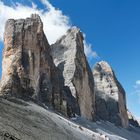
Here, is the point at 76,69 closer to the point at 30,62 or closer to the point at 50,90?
the point at 50,90

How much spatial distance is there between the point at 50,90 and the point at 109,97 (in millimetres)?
51552

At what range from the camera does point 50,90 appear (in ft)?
175

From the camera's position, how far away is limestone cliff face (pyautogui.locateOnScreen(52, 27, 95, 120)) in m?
73.2

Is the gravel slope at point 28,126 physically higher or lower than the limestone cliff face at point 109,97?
lower

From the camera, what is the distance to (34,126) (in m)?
29.5

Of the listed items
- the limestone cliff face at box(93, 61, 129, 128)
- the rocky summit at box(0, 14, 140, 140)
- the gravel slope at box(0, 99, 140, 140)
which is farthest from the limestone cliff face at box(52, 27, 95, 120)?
the gravel slope at box(0, 99, 140, 140)

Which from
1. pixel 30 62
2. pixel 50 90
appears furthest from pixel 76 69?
pixel 30 62

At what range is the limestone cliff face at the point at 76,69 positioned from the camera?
73.2 meters

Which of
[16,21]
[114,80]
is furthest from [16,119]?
[114,80]

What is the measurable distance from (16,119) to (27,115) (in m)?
3.99

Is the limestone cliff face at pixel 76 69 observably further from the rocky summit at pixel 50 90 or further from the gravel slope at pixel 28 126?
the gravel slope at pixel 28 126

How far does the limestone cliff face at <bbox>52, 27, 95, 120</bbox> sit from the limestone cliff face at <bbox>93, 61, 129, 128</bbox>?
12.7 meters

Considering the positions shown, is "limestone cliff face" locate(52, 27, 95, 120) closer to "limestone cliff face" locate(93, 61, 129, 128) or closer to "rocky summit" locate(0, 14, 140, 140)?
"rocky summit" locate(0, 14, 140, 140)

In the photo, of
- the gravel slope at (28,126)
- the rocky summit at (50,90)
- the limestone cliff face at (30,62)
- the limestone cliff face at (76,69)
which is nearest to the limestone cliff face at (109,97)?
the rocky summit at (50,90)
